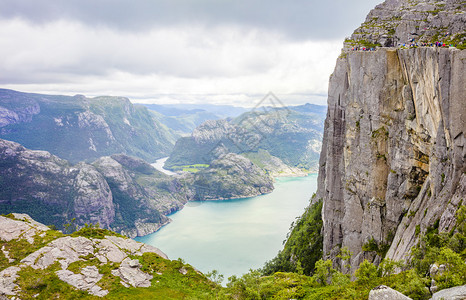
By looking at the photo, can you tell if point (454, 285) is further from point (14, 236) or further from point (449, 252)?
point (14, 236)

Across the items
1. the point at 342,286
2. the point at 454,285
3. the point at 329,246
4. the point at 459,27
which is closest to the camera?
the point at 454,285

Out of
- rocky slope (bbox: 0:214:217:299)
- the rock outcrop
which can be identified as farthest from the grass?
the rock outcrop

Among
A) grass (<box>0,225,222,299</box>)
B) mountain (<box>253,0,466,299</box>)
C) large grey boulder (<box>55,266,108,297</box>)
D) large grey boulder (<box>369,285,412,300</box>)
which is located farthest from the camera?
large grey boulder (<box>55,266,108,297</box>)

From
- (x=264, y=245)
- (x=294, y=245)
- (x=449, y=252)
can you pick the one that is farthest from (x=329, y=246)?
(x=264, y=245)

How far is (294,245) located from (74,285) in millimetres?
43688

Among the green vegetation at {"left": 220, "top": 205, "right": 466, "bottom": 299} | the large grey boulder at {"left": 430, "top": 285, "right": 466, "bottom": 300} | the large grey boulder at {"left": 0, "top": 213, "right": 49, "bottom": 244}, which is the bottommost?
the large grey boulder at {"left": 0, "top": 213, "right": 49, "bottom": 244}

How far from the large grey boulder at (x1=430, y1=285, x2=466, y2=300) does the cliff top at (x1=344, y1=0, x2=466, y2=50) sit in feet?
67.1

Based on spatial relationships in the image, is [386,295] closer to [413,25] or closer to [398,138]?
[398,138]

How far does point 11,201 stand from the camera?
174m

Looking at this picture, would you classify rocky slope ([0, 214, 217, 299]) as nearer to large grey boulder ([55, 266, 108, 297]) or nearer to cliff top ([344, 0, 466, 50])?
large grey boulder ([55, 266, 108, 297])

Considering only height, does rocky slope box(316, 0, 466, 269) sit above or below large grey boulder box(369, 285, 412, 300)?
above

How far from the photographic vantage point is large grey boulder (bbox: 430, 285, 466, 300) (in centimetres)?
1459

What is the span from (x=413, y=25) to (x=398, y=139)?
16.2 m

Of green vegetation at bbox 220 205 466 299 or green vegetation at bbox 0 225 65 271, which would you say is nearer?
green vegetation at bbox 220 205 466 299
